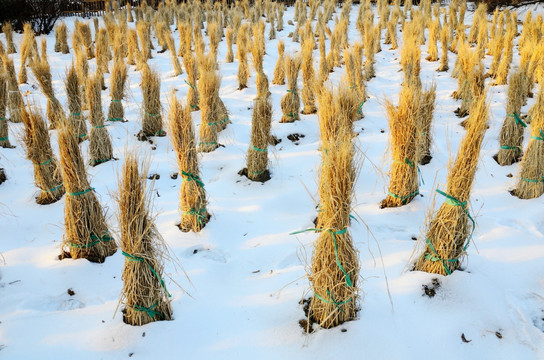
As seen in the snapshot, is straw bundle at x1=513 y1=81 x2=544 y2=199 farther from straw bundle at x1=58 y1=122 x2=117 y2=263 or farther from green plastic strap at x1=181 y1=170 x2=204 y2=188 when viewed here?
straw bundle at x1=58 y1=122 x2=117 y2=263

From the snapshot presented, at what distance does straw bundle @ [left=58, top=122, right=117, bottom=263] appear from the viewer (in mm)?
2699

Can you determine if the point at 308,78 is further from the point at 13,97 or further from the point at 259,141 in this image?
the point at 13,97

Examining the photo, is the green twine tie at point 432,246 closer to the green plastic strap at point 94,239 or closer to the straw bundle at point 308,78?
the green plastic strap at point 94,239

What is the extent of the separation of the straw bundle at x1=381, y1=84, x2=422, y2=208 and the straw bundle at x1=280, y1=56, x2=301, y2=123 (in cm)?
244

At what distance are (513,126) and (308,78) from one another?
2933mm

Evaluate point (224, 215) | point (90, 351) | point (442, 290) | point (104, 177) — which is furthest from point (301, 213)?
point (104, 177)

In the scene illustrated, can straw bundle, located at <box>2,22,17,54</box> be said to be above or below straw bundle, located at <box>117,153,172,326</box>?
above

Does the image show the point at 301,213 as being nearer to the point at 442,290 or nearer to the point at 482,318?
the point at 442,290

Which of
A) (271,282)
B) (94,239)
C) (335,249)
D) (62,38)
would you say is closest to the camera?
(335,249)

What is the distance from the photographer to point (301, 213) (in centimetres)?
367

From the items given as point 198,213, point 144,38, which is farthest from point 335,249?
point 144,38

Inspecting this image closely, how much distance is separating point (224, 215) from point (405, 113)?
1933 mm

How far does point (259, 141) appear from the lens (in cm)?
402

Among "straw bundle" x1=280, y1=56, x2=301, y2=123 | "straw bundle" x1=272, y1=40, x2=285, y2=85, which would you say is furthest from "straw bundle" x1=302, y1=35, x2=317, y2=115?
"straw bundle" x1=272, y1=40, x2=285, y2=85
